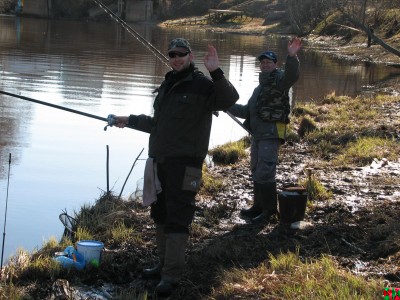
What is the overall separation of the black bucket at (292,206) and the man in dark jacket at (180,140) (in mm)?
1481

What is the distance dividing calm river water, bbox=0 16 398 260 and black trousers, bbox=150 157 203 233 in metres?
1.70

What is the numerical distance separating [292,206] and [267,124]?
0.78 meters

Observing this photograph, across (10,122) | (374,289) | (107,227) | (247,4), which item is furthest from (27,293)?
(247,4)

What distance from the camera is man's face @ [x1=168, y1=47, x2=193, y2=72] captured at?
5.04m

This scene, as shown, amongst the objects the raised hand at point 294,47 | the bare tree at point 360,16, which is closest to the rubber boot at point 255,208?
the raised hand at point 294,47

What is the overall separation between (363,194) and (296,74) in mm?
1960

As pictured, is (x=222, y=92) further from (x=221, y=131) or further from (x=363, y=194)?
(x=221, y=131)

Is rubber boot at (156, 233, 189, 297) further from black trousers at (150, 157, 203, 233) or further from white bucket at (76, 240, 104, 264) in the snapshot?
white bucket at (76, 240, 104, 264)

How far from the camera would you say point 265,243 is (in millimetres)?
6047

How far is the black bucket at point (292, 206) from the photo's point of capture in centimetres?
636

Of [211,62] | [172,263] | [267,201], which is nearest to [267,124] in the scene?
[267,201]

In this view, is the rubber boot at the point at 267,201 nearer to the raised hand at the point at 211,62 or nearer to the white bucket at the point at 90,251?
the white bucket at the point at 90,251

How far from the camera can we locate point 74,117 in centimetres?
1383

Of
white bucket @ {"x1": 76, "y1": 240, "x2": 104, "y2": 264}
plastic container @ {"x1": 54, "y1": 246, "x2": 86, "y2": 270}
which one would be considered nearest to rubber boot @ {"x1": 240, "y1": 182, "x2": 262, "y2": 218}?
white bucket @ {"x1": 76, "y1": 240, "x2": 104, "y2": 264}
